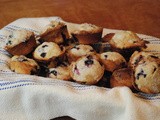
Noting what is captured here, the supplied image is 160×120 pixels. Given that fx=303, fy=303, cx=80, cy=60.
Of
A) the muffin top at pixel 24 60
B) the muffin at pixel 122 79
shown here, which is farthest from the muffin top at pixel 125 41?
the muffin top at pixel 24 60

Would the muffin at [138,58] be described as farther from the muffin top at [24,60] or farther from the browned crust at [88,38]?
the muffin top at [24,60]

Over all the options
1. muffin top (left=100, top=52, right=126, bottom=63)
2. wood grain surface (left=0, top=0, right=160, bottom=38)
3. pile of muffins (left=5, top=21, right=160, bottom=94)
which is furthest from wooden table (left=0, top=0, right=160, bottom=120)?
muffin top (left=100, top=52, right=126, bottom=63)

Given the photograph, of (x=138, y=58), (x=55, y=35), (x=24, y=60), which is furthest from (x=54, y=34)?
(x=138, y=58)

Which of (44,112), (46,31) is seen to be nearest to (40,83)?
(44,112)

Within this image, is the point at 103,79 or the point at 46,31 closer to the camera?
the point at 103,79

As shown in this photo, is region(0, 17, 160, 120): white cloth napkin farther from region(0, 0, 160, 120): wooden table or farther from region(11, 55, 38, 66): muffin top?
region(0, 0, 160, 120): wooden table

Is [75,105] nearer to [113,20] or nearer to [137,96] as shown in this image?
[137,96]

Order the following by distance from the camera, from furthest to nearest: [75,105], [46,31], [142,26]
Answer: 1. [142,26]
2. [46,31]
3. [75,105]
